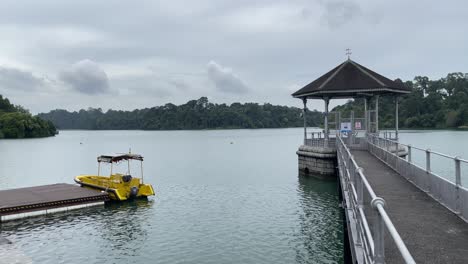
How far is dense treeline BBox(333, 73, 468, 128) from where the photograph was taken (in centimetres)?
11175

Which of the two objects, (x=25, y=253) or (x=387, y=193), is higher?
(x=387, y=193)

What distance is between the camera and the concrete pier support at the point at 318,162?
24.6 m

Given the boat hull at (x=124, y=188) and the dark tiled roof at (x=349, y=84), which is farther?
the dark tiled roof at (x=349, y=84)

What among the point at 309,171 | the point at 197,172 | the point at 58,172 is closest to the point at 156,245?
the point at 309,171

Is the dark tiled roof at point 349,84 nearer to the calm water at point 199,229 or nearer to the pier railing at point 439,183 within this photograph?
the calm water at point 199,229

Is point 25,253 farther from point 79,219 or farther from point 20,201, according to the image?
point 20,201

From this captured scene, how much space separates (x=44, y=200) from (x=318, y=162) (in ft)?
50.0

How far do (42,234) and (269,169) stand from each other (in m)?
22.6

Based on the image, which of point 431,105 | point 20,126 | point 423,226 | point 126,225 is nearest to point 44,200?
A: point 126,225

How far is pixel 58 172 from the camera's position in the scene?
36594 millimetres

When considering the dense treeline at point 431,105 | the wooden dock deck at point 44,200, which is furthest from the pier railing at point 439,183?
the dense treeline at point 431,105

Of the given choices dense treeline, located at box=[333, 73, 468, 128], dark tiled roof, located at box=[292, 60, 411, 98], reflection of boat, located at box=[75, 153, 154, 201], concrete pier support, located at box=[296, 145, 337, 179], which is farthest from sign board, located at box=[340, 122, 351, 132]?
dense treeline, located at box=[333, 73, 468, 128]

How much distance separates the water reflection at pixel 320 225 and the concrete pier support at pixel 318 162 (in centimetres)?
126

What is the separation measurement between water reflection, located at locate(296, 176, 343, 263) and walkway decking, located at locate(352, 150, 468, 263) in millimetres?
2517
